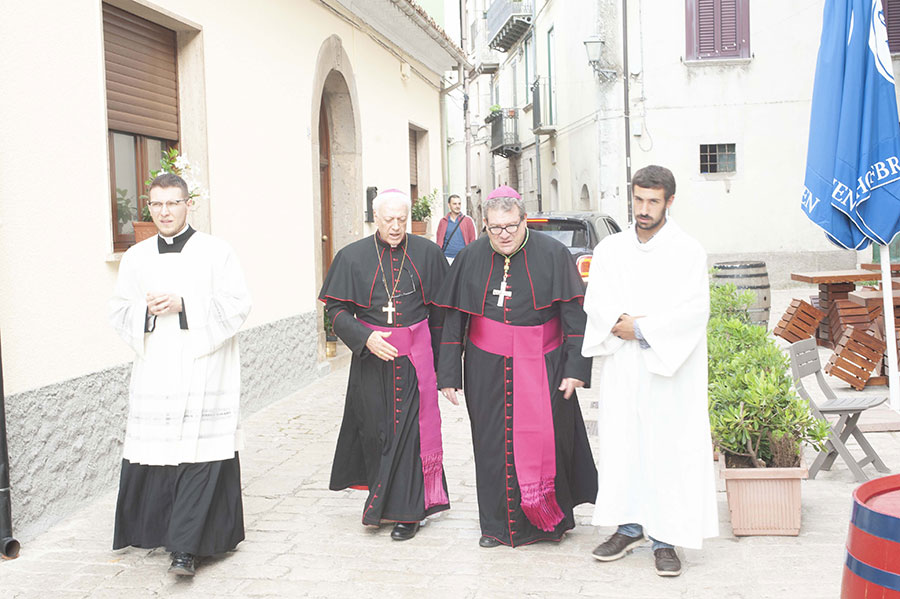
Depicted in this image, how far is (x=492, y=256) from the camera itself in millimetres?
5117

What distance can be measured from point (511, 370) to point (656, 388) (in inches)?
30.1

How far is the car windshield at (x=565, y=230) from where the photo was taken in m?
11.2

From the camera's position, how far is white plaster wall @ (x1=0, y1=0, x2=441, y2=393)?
16.9ft

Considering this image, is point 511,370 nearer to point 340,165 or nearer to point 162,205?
point 162,205

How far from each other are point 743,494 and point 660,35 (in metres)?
16.5

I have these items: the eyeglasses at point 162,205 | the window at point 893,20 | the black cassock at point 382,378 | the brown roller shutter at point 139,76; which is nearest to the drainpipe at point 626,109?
the window at point 893,20

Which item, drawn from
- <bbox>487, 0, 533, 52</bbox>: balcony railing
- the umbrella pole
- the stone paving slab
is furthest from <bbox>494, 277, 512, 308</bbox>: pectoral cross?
<bbox>487, 0, 533, 52</bbox>: balcony railing

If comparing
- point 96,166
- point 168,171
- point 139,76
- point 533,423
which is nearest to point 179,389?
point 533,423

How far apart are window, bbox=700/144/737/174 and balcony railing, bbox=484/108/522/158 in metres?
12.0

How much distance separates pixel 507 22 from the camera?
3034 cm

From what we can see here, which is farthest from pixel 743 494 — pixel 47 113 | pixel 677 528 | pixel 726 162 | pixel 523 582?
pixel 726 162

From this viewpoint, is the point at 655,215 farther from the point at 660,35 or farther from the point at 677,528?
the point at 660,35

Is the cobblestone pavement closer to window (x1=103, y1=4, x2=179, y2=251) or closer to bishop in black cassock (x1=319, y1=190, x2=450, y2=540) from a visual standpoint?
bishop in black cassock (x1=319, y1=190, x2=450, y2=540)

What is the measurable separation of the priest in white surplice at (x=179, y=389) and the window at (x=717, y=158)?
54.5 ft
